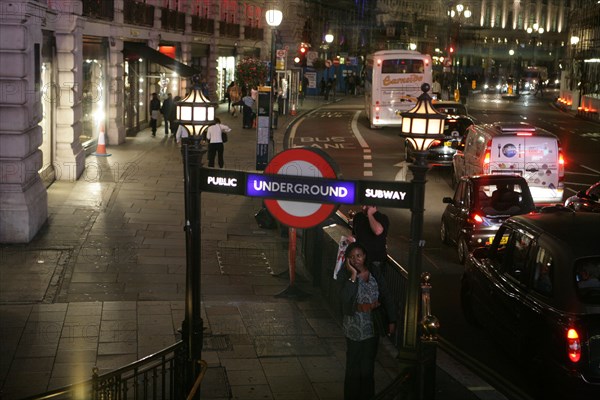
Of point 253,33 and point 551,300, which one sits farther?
point 253,33

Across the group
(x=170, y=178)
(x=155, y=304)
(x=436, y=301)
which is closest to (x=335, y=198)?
(x=155, y=304)

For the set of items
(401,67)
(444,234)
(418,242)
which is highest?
(401,67)

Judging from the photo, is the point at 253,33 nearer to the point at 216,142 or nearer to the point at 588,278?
the point at 216,142

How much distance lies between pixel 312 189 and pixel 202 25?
134 feet

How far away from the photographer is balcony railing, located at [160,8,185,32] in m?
39.1

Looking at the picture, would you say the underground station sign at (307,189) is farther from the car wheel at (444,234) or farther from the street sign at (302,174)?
the car wheel at (444,234)

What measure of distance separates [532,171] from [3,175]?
10.6 meters

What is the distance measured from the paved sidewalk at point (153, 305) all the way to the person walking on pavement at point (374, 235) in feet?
3.48

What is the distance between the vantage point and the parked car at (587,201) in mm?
17688

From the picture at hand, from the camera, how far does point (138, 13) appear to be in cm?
3375

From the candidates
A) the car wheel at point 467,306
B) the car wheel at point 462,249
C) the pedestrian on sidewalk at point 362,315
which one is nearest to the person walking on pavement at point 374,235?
the car wheel at point 467,306

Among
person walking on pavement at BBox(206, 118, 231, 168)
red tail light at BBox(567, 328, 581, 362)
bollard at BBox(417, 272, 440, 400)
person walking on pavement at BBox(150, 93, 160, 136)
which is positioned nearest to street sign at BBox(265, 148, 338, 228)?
bollard at BBox(417, 272, 440, 400)

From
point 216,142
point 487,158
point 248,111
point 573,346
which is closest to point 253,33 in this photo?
point 248,111

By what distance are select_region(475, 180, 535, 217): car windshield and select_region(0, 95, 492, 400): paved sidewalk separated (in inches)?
136
